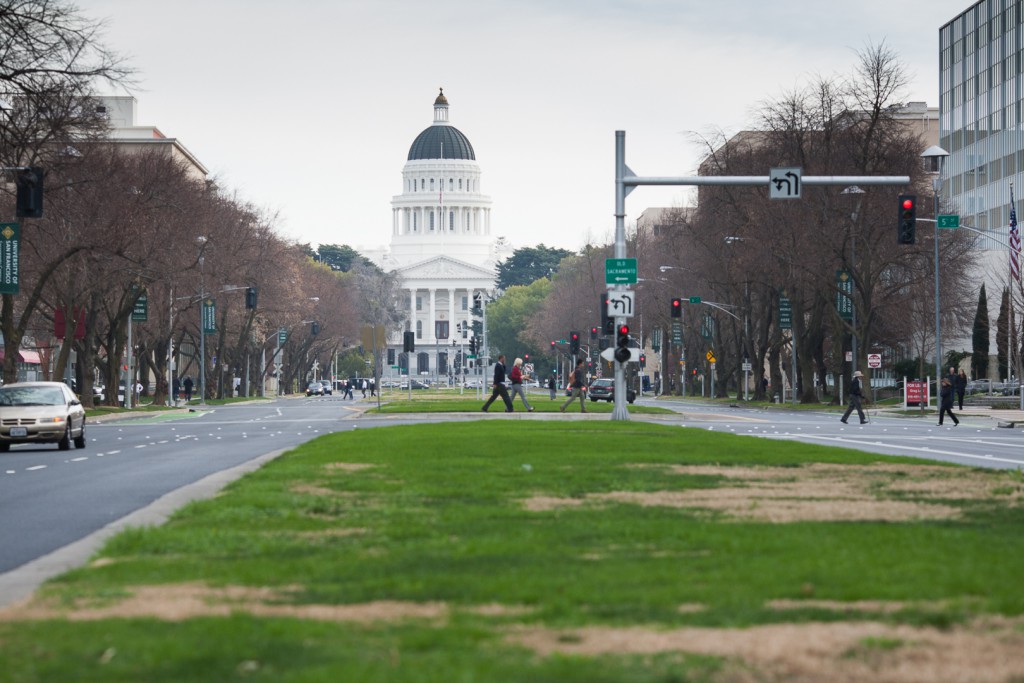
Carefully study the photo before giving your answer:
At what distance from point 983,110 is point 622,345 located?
7056 centimetres

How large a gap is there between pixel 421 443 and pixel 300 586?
18.8 metres

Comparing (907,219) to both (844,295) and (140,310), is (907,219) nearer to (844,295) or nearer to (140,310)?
(844,295)

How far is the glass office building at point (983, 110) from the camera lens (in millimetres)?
98750

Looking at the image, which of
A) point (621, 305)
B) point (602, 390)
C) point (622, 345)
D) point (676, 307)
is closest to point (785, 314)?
point (676, 307)

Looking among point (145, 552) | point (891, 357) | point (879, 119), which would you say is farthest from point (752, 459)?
point (891, 357)

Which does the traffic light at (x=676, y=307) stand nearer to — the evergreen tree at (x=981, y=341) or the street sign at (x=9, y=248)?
the evergreen tree at (x=981, y=341)

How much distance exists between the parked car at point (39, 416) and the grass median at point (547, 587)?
18152 millimetres

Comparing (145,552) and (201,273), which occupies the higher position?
(201,273)

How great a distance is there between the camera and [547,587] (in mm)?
9555

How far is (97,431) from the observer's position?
4919 cm

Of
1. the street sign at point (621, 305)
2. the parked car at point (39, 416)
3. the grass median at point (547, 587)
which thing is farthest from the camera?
the street sign at point (621, 305)

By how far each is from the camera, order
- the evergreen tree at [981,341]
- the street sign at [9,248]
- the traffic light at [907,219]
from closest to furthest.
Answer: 1. the traffic light at [907,219]
2. the street sign at [9,248]
3. the evergreen tree at [981,341]

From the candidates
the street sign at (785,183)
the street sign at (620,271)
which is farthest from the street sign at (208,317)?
the street sign at (785,183)

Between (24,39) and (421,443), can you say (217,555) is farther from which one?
(24,39)
